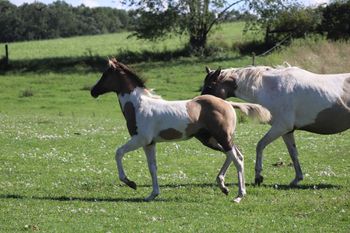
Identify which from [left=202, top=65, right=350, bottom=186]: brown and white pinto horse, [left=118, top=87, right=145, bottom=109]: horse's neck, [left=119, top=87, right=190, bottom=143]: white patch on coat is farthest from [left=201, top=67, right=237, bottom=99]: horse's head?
[left=118, top=87, right=145, bottom=109]: horse's neck

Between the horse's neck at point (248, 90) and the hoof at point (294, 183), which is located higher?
the horse's neck at point (248, 90)

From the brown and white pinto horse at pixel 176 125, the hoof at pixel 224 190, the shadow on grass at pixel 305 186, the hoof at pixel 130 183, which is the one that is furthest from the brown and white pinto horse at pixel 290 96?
the hoof at pixel 130 183

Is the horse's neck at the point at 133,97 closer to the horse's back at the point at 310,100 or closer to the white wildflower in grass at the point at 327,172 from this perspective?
the horse's back at the point at 310,100

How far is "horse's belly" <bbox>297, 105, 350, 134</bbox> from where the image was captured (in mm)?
13914

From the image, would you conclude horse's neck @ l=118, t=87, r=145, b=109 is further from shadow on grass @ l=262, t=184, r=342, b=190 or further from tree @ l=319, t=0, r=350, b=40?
tree @ l=319, t=0, r=350, b=40

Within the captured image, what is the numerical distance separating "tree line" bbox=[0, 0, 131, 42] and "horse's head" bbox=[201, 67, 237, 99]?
51333mm

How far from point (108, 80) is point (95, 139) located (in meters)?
8.65

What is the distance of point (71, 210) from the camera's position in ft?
35.7

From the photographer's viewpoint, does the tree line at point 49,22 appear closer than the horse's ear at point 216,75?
No

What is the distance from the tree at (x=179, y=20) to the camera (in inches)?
2103

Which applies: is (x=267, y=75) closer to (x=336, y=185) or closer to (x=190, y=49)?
(x=336, y=185)

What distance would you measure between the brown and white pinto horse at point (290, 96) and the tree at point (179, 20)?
39.8 metres

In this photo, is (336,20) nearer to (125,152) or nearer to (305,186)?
(305,186)

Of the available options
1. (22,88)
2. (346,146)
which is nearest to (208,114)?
(346,146)
